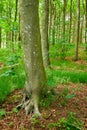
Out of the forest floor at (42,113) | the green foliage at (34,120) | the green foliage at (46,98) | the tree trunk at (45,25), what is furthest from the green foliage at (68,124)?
the tree trunk at (45,25)

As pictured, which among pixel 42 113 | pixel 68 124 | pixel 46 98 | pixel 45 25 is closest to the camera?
pixel 68 124

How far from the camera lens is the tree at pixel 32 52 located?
479cm

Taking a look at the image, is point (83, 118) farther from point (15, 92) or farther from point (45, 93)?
point (15, 92)

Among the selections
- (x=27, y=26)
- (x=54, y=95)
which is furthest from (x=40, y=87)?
(x=27, y=26)

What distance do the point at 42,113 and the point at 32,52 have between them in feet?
4.41

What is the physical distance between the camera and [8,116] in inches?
→ 188

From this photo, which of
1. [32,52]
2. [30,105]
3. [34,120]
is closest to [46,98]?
[30,105]

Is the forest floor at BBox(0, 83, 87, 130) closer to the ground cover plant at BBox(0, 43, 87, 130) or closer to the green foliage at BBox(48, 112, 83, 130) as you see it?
the ground cover plant at BBox(0, 43, 87, 130)

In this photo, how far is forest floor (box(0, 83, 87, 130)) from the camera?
441cm

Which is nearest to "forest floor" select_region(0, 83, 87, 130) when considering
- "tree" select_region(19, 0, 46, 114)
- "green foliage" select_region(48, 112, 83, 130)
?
"green foliage" select_region(48, 112, 83, 130)

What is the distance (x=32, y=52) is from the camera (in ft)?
16.0

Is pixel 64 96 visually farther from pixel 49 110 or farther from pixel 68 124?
pixel 68 124

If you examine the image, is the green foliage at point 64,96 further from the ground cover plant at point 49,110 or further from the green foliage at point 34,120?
the green foliage at point 34,120

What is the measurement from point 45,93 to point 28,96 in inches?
16.6
